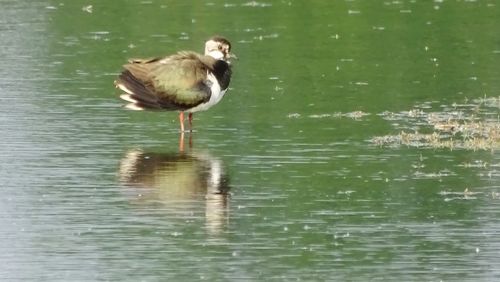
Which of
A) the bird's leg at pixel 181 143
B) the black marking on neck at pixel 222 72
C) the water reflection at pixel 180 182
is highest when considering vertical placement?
the black marking on neck at pixel 222 72

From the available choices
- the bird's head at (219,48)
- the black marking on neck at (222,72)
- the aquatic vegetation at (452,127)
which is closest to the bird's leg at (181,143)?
the black marking on neck at (222,72)

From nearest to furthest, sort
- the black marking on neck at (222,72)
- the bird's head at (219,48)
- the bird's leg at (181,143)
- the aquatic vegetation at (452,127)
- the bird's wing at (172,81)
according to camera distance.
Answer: the aquatic vegetation at (452,127)
the bird's leg at (181,143)
the bird's wing at (172,81)
the black marking on neck at (222,72)
the bird's head at (219,48)

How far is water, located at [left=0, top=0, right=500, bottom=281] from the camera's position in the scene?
13.5m

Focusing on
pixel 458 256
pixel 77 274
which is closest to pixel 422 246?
pixel 458 256

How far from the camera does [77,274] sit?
12.9m

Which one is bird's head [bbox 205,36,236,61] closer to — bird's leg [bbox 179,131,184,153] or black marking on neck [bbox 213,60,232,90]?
black marking on neck [bbox 213,60,232,90]

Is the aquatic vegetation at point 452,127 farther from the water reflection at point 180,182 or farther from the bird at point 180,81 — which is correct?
the water reflection at point 180,182

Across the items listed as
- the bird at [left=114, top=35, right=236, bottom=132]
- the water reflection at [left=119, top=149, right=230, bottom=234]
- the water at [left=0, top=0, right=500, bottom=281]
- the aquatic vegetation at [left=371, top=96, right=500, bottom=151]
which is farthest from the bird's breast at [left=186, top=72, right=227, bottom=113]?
the aquatic vegetation at [left=371, top=96, right=500, bottom=151]

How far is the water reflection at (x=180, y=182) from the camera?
15461 mm

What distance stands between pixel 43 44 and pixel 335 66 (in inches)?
226

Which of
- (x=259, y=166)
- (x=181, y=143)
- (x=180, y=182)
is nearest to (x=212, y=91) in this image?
(x=181, y=143)

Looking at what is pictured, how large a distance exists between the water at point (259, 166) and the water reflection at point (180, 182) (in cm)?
3

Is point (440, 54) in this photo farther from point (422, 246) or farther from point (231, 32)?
point (422, 246)

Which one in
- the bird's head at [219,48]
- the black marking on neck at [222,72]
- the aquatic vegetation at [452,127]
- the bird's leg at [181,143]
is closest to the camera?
the aquatic vegetation at [452,127]
